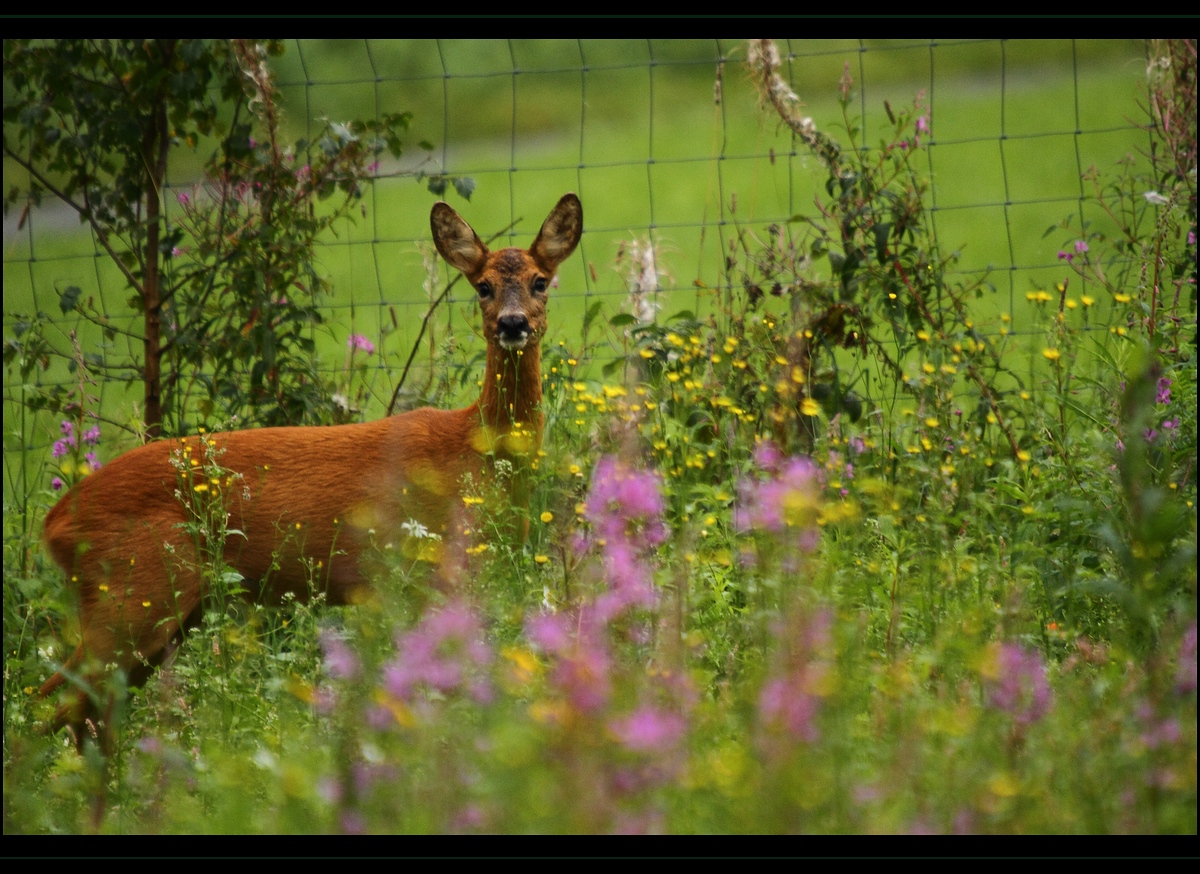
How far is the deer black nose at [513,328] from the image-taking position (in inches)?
163

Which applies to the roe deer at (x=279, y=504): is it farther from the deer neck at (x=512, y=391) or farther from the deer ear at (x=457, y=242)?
the deer ear at (x=457, y=242)

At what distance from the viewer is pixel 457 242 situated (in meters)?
4.48

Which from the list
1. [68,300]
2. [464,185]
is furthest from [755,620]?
[68,300]

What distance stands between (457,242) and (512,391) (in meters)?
0.62

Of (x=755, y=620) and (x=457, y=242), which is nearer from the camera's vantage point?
(x=755, y=620)

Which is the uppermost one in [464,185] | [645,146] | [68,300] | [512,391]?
[645,146]

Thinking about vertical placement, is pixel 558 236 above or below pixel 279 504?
above

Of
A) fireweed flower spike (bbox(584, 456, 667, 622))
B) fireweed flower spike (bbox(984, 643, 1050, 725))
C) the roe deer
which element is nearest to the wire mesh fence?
the roe deer

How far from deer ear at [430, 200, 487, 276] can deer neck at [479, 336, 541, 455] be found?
1.24ft

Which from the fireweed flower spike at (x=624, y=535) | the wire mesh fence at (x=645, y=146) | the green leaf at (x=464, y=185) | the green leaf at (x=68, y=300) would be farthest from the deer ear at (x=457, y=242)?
the wire mesh fence at (x=645, y=146)

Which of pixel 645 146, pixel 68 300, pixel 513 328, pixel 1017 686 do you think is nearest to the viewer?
pixel 1017 686

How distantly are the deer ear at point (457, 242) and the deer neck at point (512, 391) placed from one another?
0.38 metres

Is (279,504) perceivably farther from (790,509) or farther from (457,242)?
(790,509)

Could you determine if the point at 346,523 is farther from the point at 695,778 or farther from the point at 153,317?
the point at 695,778
